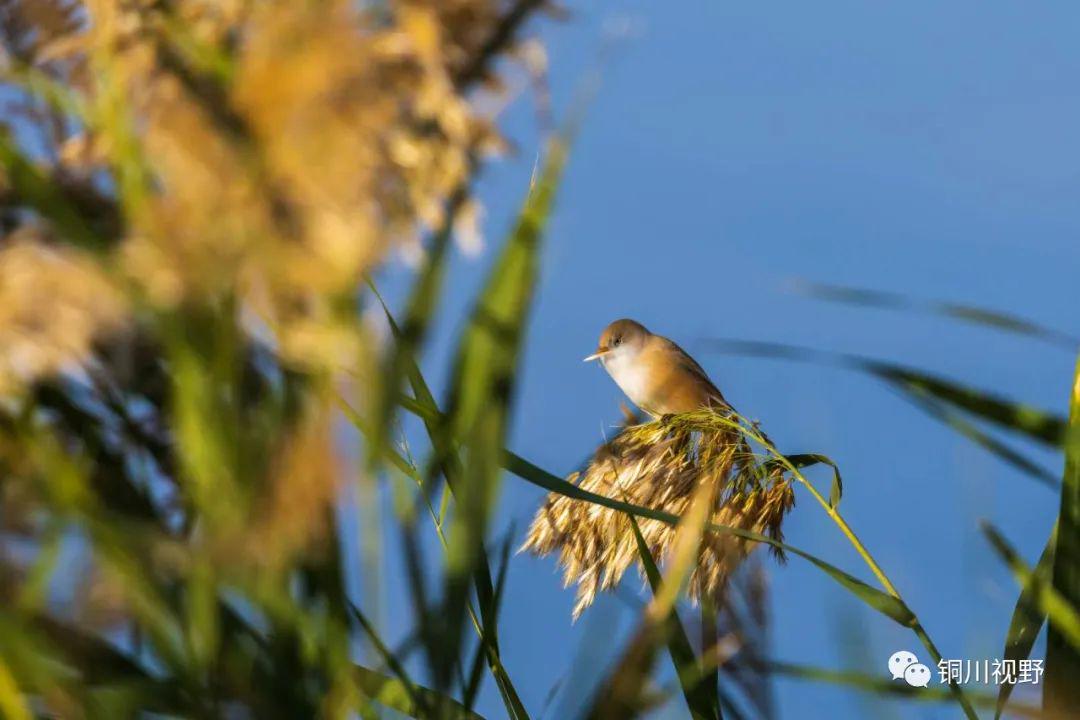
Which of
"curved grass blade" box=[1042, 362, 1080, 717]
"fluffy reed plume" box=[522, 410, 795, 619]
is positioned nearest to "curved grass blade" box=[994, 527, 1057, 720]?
"curved grass blade" box=[1042, 362, 1080, 717]

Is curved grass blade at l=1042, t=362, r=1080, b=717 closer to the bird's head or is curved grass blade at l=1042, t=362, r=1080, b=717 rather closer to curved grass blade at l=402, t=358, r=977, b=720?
curved grass blade at l=402, t=358, r=977, b=720

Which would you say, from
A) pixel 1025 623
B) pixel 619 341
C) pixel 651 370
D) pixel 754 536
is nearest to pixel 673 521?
pixel 754 536

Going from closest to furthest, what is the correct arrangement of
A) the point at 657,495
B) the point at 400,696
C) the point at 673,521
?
1. the point at 400,696
2. the point at 673,521
3. the point at 657,495

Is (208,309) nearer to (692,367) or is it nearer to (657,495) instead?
(657,495)

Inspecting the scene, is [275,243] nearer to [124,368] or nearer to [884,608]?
[124,368]

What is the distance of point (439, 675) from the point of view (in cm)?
90

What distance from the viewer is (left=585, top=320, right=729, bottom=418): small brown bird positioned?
4.62 meters

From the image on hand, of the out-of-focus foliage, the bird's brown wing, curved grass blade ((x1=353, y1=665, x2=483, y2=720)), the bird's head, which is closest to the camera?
the out-of-focus foliage

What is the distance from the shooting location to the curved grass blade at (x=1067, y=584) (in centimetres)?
135


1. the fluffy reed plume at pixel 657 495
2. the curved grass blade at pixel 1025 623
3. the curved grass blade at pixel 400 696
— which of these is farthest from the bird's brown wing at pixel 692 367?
the curved grass blade at pixel 400 696

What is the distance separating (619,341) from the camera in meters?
5.49

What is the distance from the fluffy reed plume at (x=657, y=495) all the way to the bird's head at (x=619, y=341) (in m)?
3.26

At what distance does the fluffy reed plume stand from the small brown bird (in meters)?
2.28

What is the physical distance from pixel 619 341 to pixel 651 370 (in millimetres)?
452
